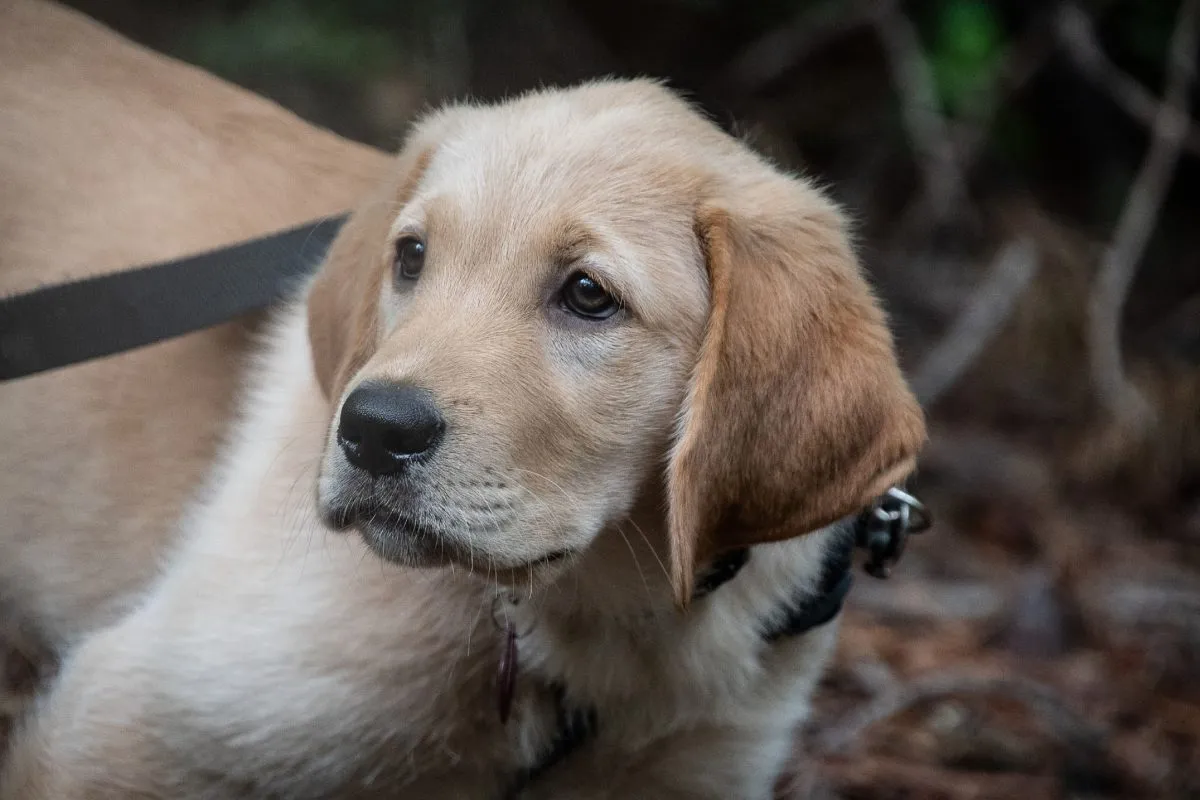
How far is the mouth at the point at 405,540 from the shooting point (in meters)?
1.97

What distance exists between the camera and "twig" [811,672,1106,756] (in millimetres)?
3527

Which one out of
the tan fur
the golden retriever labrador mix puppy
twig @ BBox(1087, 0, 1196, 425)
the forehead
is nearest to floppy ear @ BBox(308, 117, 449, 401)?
the golden retriever labrador mix puppy

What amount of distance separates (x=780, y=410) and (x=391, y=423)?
2.17 feet

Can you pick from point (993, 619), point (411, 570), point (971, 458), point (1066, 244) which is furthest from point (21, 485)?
point (1066, 244)

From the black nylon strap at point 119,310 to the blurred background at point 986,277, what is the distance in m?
1.32

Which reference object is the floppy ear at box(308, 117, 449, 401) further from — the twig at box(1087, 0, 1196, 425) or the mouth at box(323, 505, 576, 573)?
the twig at box(1087, 0, 1196, 425)

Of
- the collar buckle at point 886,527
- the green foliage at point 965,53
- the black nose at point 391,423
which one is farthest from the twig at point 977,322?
the black nose at point 391,423

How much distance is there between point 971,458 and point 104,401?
3.25 meters

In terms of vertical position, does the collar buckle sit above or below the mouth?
below

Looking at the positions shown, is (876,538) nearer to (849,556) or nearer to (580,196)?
(849,556)

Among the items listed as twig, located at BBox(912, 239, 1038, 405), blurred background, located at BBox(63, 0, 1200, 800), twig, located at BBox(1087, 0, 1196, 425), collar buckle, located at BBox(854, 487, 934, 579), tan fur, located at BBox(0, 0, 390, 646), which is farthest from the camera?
twig, located at BBox(912, 239, 1038, 405)

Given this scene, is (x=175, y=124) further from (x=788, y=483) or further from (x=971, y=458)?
(x=971, y=458)

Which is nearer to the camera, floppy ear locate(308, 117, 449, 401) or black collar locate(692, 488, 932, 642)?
floppy ear locate(308, 117, 449, 401)

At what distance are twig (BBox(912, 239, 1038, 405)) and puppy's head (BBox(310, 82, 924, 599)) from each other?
9.81ft
